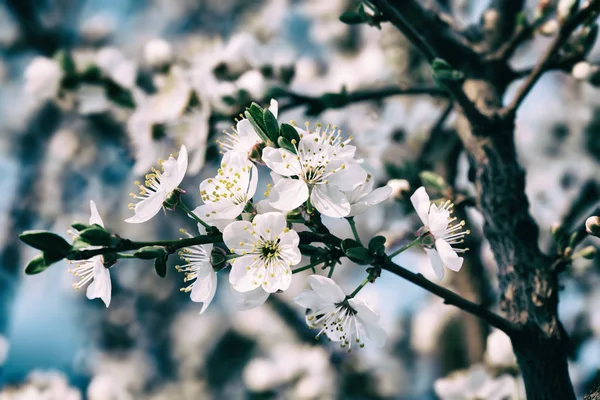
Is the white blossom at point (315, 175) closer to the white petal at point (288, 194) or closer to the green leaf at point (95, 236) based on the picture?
the white petal at point (288, 194)

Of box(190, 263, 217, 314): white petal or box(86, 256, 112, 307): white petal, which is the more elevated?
box(190, 263, 217, 314): white petal

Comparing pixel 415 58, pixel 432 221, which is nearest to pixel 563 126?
pixel 415 58

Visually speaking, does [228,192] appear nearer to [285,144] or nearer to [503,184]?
[285,144]

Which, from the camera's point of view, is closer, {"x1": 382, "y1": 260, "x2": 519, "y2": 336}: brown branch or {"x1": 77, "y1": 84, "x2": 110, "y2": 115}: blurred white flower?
{"x1": 382, "y1": 260, "x2": 519, "y2": 336}: brown branch

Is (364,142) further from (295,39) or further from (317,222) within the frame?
(295,39)

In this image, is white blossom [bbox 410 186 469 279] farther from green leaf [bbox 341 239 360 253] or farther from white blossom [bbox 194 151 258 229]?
white blossom [bbox 194 151 258 229]

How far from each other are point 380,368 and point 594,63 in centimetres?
239

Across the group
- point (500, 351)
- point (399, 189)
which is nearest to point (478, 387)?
point (500, 351)

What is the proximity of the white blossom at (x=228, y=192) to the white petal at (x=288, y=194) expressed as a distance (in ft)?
0.18

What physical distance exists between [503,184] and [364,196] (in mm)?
418

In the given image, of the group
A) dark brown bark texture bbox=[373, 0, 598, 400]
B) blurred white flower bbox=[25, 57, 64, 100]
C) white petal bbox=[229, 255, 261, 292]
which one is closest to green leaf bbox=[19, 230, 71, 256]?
white petal bbox=[229, 255, 261, 292]

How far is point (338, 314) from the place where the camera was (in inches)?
33.2

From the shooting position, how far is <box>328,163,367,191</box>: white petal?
0.75 metres

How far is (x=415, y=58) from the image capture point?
2.46m
